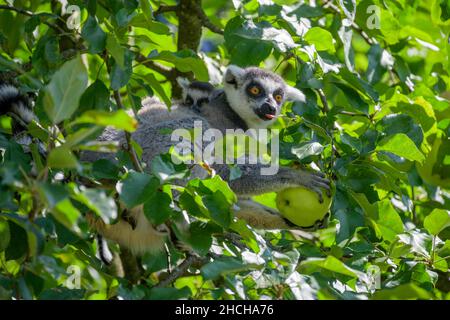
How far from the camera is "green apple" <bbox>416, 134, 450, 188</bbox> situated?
3.51m

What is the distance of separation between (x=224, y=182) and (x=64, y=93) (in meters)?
0.91

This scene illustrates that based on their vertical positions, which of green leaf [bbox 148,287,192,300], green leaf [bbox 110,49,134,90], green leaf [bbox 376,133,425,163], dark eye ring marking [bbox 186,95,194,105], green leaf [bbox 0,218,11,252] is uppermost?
green leaf [bbox 110,49,134,90]

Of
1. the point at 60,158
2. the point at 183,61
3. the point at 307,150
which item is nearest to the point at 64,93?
the point at 60,158

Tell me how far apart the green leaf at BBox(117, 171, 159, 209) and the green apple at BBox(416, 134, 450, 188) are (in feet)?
4.68

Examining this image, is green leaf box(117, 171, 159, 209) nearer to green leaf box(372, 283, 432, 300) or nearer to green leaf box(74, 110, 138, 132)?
green leaf box(74, 110, 138, 132)

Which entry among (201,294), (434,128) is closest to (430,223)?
(434,128)

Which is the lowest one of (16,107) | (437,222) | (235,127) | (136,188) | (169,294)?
(235,127)

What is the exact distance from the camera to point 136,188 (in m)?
2.75

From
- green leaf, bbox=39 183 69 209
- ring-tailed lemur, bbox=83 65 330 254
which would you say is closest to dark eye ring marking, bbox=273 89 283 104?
ring-tailed lemur, bbox=83 65 330 254

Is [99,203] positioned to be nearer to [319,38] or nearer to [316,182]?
[316,182]

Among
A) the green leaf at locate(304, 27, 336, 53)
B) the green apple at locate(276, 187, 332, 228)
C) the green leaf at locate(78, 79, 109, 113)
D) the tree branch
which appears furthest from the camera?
the tree branch

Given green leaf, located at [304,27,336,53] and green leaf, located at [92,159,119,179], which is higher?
green leaf, located at [304,27,336,53]

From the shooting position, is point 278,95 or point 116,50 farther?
point 278,95

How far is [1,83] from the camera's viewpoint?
151 inches
